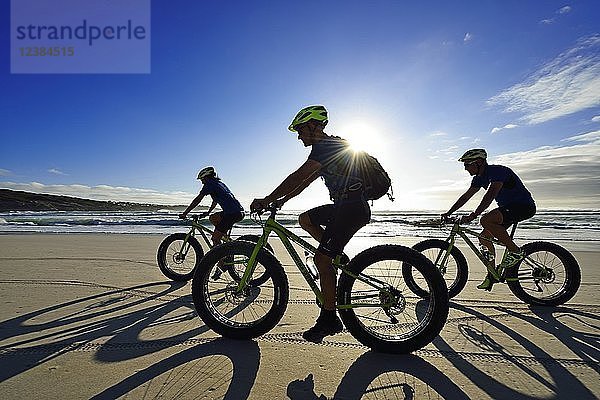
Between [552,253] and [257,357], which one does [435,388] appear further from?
[552,253]

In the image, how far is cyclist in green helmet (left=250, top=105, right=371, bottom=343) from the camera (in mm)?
3311

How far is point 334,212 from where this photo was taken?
3.40 m

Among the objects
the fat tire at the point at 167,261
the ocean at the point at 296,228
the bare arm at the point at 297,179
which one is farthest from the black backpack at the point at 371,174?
the ocean at the point at 296,228

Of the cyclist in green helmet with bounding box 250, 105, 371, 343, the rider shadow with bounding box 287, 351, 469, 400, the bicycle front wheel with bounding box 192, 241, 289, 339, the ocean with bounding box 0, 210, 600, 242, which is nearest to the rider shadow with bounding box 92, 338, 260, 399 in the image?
the bicycle front wheel with bounding box 192, 241, 289, 339

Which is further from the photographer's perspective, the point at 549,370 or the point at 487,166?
the point at 487,166

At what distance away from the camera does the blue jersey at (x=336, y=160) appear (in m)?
3.30

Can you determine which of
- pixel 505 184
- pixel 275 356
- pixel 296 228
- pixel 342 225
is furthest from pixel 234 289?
pixel 296 228

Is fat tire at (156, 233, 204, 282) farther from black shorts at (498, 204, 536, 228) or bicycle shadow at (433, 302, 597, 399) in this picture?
black shorts at (498, 204, 536, 228)

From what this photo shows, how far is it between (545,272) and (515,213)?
0.87 m

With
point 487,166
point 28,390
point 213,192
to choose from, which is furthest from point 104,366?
point 487,166

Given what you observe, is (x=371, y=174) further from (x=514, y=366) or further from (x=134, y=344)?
(x=134, y=344)

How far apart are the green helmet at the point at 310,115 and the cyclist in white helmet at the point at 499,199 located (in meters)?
2.80

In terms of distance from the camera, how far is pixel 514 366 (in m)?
2.84

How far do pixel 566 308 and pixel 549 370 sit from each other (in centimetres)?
237
